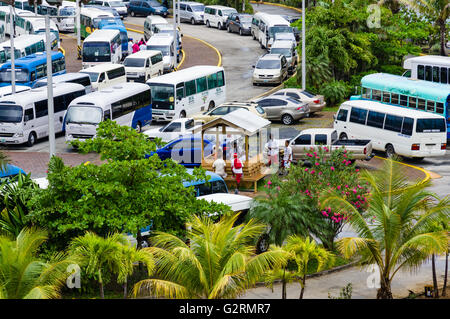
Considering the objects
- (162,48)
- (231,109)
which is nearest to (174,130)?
(231,109)

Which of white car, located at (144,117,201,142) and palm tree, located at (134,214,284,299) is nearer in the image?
palm tree, located at (134,214,284,299)

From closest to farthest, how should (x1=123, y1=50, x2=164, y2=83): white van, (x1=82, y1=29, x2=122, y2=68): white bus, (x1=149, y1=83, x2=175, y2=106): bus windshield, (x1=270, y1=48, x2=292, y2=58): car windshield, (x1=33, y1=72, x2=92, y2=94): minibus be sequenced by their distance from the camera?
(x1=149, y1=83, x2=175, y2=106): bus windshield → (x1=33, y1=72, x2=92, y2=94): minibus → (x1=123, y1=50, x2=164, y2=83): white van → (x1=82, y1=29, x2=122, y2=68): white bus → (x1=270, y1=48, x2=292, y2=58): car windshield

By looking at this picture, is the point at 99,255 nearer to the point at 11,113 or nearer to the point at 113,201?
the point at 113,201

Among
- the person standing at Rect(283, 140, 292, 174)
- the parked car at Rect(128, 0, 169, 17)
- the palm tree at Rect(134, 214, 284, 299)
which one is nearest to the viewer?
the palm tree at Rect(134, 214, 284, 299)

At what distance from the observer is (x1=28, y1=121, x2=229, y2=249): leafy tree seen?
17.0m

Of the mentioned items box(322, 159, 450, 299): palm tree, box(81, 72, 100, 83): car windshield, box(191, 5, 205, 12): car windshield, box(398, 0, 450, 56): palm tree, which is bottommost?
box(81, 72, 100, 83): car windshield

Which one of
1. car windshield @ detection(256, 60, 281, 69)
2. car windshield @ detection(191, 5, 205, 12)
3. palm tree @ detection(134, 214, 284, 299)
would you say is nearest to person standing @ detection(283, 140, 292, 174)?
palm tree @ detection(134, 214, 284, 299)

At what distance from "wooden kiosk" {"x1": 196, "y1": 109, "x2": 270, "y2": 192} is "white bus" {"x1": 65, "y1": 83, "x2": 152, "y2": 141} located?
6.28 meters

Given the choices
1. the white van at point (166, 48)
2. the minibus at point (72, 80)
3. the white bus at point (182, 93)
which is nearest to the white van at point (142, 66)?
the white van at point (166, 48)

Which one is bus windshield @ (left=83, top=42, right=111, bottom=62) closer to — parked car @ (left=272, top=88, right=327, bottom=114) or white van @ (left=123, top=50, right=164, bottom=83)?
white van @ (left=123, top=50, right=164, bottom=83)

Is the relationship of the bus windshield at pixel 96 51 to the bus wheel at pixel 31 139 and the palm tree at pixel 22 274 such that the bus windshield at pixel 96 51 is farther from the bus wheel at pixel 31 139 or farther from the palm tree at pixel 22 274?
the palm tree at pixel 22 274

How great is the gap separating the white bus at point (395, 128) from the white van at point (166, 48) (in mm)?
17881

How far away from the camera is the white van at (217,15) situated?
215 ft

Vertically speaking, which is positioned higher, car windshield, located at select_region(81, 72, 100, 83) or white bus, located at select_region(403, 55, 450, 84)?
white bus, located at select_region(403, 55, 450, 84)
